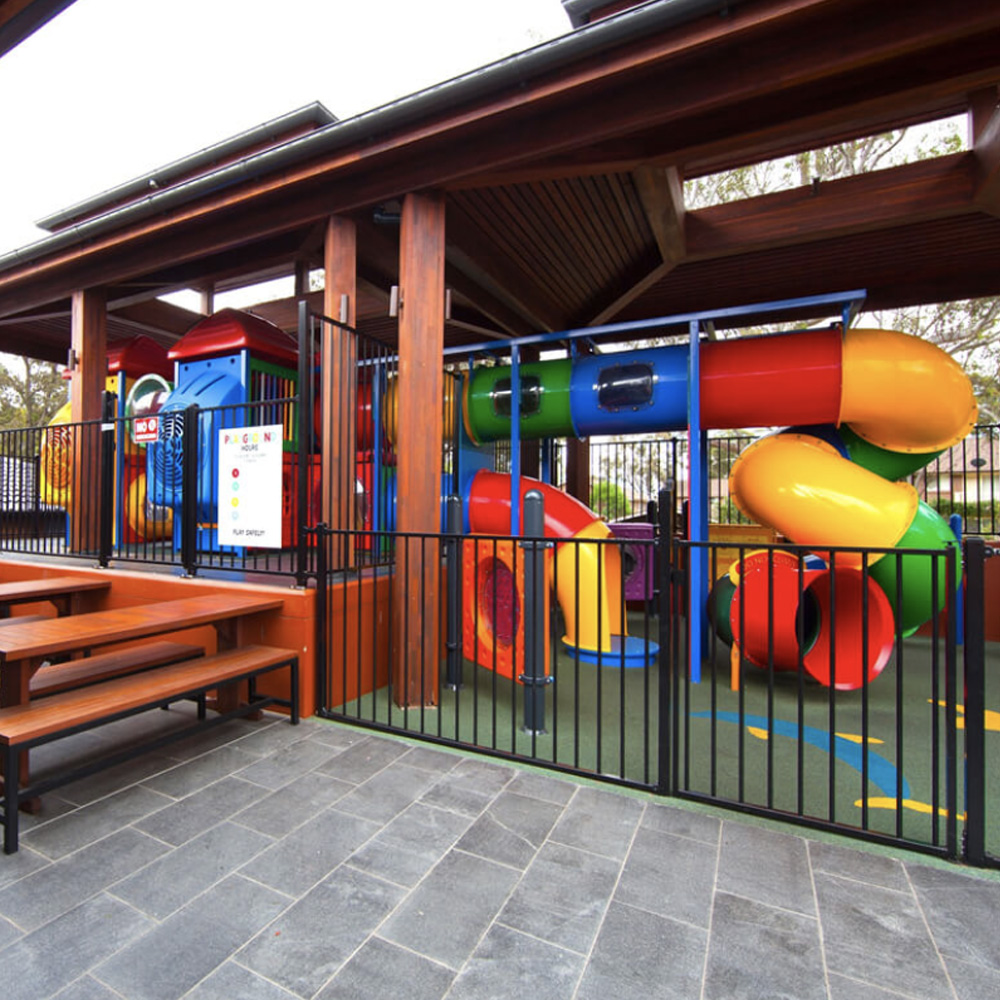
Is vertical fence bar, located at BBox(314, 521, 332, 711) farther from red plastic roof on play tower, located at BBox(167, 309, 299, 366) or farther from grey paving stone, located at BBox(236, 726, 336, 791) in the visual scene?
red plastic roof on play tower, located at BBox(167, 309, 299, 366)

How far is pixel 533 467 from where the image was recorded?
8.47 m

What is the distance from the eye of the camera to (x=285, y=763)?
3000 millimetres

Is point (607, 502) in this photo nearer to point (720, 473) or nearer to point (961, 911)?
point (720, 473)

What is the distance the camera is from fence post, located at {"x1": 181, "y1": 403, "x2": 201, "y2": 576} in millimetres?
4266

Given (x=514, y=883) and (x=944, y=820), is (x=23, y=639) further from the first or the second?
(x=944, y=820)

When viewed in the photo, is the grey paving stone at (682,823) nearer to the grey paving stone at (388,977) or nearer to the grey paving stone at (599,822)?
the grey paving stone at (599,822)

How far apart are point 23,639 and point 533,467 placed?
6.56m

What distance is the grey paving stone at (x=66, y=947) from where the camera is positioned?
157cm

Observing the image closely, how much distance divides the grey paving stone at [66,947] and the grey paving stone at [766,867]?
1.99 m

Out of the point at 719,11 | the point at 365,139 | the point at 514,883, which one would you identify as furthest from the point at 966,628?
the point at 365,139

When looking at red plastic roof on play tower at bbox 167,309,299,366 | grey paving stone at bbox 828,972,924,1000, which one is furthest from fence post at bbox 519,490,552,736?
red plastic roof on play tower at bbox 167,309,299,366

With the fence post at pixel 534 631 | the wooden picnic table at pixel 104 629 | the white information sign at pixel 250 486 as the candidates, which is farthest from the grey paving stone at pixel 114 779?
the fence post at pixel 534 631

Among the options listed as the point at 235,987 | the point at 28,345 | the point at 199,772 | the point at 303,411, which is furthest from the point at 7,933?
the point at 28,345

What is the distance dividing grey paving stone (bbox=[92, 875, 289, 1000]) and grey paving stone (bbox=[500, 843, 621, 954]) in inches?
32.1
